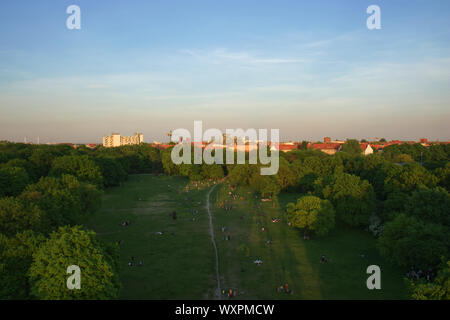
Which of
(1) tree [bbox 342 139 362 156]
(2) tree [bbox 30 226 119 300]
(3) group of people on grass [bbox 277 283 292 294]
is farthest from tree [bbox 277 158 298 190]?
(1) tree [bbox 342 139 362 156]

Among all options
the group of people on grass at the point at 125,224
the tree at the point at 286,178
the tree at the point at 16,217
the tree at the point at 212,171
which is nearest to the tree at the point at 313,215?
the group of people on grass at the point at 125,224

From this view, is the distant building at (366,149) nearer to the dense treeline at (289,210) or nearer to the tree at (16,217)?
the dense treeline at (289,210)

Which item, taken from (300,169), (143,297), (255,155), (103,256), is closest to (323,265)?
(143,297)

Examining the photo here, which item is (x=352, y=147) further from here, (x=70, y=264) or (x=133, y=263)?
(x=70, y=264)

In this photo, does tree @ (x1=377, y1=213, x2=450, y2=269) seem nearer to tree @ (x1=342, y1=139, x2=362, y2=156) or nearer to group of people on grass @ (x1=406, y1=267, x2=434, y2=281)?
group of people on grass @ (x1=406, y1=267, x2=434, y2=281)

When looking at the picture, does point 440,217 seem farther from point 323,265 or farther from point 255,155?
point 255,155

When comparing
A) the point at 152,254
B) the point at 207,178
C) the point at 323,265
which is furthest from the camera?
the point at 207,178

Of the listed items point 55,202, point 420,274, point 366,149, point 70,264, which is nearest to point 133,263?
point 70,264
